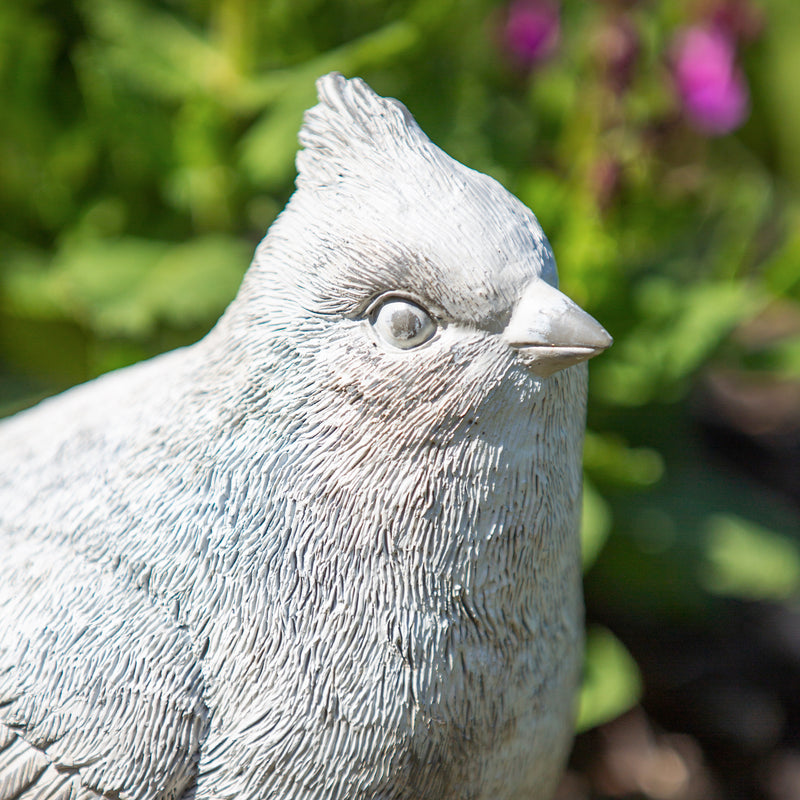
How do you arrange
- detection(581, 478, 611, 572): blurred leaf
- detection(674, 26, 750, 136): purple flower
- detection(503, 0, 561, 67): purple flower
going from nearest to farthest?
Result: 1. detection(581, 478, 611, 572): blurred leaf
2. detection(674, 26, 750, 136): purple flower
3. detection(503, 0, 561, 67): purple flower

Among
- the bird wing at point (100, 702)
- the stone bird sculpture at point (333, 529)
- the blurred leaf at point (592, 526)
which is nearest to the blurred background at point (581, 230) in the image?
the blurred leaf at point (592, 526)

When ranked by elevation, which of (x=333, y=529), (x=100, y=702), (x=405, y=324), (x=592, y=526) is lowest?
(x=592, y=526)

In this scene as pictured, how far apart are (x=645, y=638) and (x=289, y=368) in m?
1.39

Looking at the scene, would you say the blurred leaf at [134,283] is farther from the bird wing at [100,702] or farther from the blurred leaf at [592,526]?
the bird wing at [100,702]

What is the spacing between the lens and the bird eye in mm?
734

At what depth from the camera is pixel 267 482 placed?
793 mm

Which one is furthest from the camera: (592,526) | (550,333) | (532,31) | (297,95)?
(532,31)

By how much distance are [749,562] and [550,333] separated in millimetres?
1085

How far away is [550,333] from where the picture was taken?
711 millimetres

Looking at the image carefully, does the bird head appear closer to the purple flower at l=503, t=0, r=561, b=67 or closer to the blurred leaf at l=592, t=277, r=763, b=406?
the blurred leaf at l=592, t=277, r=763, b=406

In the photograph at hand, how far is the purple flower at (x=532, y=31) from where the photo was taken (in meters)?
1.78

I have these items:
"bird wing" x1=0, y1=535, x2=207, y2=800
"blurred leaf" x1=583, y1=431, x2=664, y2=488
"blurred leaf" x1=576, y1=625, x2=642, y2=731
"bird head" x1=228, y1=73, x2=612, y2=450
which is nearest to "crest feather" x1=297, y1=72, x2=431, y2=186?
"bird head" x1=228, y1=73, x2=612, y2=450

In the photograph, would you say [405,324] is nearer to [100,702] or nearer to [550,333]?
[550,333]

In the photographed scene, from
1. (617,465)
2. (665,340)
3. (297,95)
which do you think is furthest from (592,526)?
(297,95)
